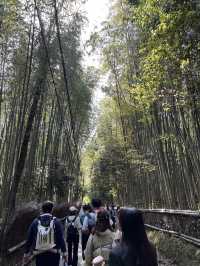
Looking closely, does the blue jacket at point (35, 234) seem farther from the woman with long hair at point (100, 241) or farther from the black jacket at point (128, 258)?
the black jacket at point (128, 258)

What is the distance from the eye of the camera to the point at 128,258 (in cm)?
205

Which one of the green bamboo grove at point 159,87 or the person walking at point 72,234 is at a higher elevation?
the green bamboo grove at point 159,87

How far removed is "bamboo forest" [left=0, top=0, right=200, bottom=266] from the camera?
5.17 meters

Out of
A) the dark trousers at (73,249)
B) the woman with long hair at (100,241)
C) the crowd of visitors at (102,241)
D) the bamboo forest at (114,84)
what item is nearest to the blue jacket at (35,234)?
the crowd of visitors at (102,241)

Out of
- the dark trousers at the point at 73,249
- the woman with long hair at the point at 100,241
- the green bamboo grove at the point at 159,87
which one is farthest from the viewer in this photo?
the dark trousers at the point at 73,249

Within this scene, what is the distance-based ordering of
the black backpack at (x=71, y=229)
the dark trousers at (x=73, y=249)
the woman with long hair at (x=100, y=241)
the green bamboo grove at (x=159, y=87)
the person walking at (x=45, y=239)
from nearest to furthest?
the woman with long hair at (x=100, y=241)
the person walking at (x=45, y=239)
the green bamboo grove at (x=159, y=87)
the dark trousers at (x=73, y=249)
the black backpack at (x=71, y=229)

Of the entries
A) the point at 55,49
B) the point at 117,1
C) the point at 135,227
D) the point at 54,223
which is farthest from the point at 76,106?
the point at 135,227

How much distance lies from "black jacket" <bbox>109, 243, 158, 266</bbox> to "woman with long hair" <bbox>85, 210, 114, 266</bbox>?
40.6 inches

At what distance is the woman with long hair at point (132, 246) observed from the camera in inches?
80.7

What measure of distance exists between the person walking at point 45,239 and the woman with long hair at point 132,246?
212cm

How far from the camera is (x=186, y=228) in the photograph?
7438mm

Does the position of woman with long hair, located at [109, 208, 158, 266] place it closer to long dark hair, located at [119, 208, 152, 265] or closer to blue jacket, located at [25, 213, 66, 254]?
long dark hair, located at [119, 208, 152, 265]

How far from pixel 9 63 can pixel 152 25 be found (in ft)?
11.5

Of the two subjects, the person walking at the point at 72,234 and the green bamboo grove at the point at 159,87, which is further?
the person walking at the point at 72,234
